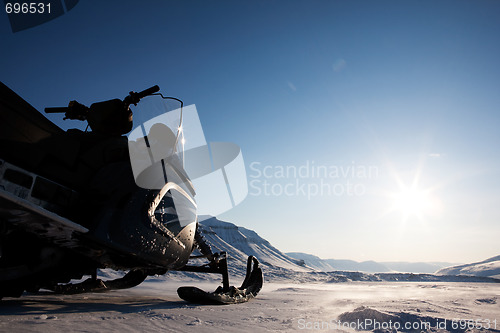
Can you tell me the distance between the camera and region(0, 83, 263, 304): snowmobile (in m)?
2.68

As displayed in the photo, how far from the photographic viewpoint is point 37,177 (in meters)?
2.79

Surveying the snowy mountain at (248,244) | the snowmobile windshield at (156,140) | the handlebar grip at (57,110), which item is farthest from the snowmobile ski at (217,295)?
the snowy mountain at (248,244)

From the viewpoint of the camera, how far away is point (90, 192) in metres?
3.28

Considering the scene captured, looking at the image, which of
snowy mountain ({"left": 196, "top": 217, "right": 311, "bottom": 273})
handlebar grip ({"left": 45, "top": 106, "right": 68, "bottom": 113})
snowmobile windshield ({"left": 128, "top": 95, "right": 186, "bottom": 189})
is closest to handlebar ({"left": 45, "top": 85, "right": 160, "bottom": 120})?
handlebar grip ({"left": 45, "top": 106, "right": 68, "bottom": 113})

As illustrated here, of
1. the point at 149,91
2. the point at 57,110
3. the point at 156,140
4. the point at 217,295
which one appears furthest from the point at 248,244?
the point at 149,91

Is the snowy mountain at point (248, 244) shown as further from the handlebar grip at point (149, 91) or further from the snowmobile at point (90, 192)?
the handlebar grip at point (149, 91)

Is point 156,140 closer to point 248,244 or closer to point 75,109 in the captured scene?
point 75,109

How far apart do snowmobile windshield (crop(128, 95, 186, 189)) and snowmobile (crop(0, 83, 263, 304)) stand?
16 millimetres

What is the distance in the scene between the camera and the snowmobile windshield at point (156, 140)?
3844 mm

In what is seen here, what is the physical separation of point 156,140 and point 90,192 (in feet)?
4.35

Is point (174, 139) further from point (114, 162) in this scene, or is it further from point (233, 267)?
point (233, 267)

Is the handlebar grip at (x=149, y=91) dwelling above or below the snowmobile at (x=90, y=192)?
above

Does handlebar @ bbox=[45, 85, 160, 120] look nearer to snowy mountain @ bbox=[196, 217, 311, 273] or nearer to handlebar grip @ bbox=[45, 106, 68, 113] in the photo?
handlebar grip @ bbox=[45, 106, 68, 113]

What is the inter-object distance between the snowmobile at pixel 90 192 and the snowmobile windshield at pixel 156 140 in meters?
0.02
